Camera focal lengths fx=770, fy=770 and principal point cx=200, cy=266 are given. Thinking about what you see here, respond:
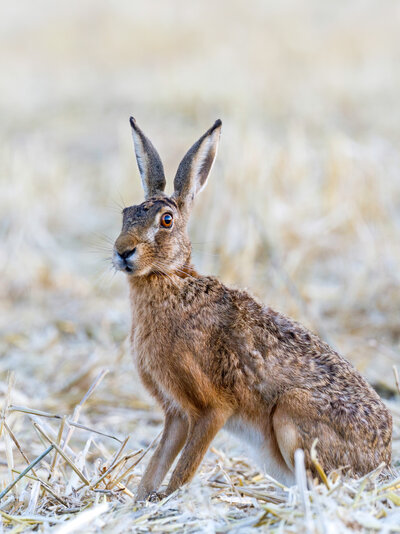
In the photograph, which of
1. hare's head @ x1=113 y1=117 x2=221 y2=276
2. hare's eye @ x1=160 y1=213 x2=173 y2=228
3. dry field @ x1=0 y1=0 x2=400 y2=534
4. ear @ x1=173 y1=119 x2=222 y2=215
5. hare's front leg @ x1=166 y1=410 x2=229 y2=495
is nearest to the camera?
dry field @ x1=0 y1=0 x2=400 y2=534

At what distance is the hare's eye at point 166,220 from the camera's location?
11.8ft

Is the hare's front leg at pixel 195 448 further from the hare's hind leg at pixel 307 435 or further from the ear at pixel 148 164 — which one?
the ear at pixel 148 164

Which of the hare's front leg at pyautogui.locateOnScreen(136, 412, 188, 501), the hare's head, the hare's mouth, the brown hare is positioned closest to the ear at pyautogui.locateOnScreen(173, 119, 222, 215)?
the hare's head

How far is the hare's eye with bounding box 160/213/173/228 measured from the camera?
3.58m

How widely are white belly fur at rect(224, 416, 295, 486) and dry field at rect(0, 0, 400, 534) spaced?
0.23 feet

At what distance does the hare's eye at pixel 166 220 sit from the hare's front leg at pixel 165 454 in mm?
870

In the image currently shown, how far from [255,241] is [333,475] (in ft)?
14.2

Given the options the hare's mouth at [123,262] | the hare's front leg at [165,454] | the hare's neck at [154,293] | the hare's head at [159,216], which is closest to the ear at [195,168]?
the hare's head at [159,216]

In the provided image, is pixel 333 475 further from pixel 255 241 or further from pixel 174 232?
pixel 255 241

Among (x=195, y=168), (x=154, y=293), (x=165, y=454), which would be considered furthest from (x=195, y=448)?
(x=195, y=168)

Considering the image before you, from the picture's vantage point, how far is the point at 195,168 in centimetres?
380

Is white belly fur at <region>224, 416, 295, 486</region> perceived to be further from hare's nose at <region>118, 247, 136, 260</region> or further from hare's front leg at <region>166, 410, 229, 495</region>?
hare's nose at <region>118, 247, 136, 260</region>

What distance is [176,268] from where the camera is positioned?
11.9 feet

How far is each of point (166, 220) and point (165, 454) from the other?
1.07 meters
